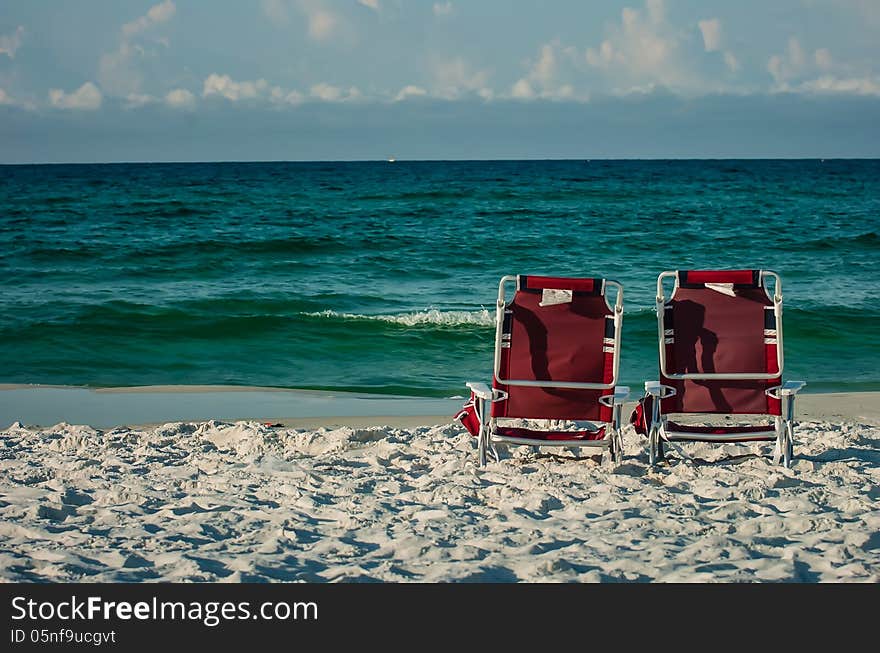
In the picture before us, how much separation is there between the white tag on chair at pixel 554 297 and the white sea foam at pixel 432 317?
727 cm

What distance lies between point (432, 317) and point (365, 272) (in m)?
5.59

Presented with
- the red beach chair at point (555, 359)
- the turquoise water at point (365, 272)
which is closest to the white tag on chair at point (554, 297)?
the red beach chair at point (555, 359)

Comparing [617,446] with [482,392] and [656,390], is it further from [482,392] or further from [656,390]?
[482,392]

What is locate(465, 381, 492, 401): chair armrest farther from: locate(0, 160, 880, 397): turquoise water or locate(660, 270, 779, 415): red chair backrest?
locate(0, 160, 880, 397): turquoise water

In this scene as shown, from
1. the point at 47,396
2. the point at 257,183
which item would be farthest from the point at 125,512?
the point at 257,183

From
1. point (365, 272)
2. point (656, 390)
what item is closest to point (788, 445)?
point (656, 390)

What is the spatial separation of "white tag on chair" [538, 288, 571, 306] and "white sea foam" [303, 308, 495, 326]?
286 inches

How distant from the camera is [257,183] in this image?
48594 millimetres

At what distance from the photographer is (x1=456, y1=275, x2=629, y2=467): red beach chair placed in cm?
Result: 565

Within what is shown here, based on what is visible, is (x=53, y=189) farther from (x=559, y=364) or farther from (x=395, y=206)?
(x=559, y=364)

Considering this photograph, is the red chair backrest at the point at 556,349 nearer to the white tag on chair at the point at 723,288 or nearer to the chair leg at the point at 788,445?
the white tag on chair at the point at 723,288

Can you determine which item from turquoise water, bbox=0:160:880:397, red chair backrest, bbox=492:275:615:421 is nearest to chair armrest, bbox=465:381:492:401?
red chair backrest, bbox=492:275:615:421

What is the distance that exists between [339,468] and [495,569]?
1833mm

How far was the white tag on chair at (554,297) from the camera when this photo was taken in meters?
5.74
